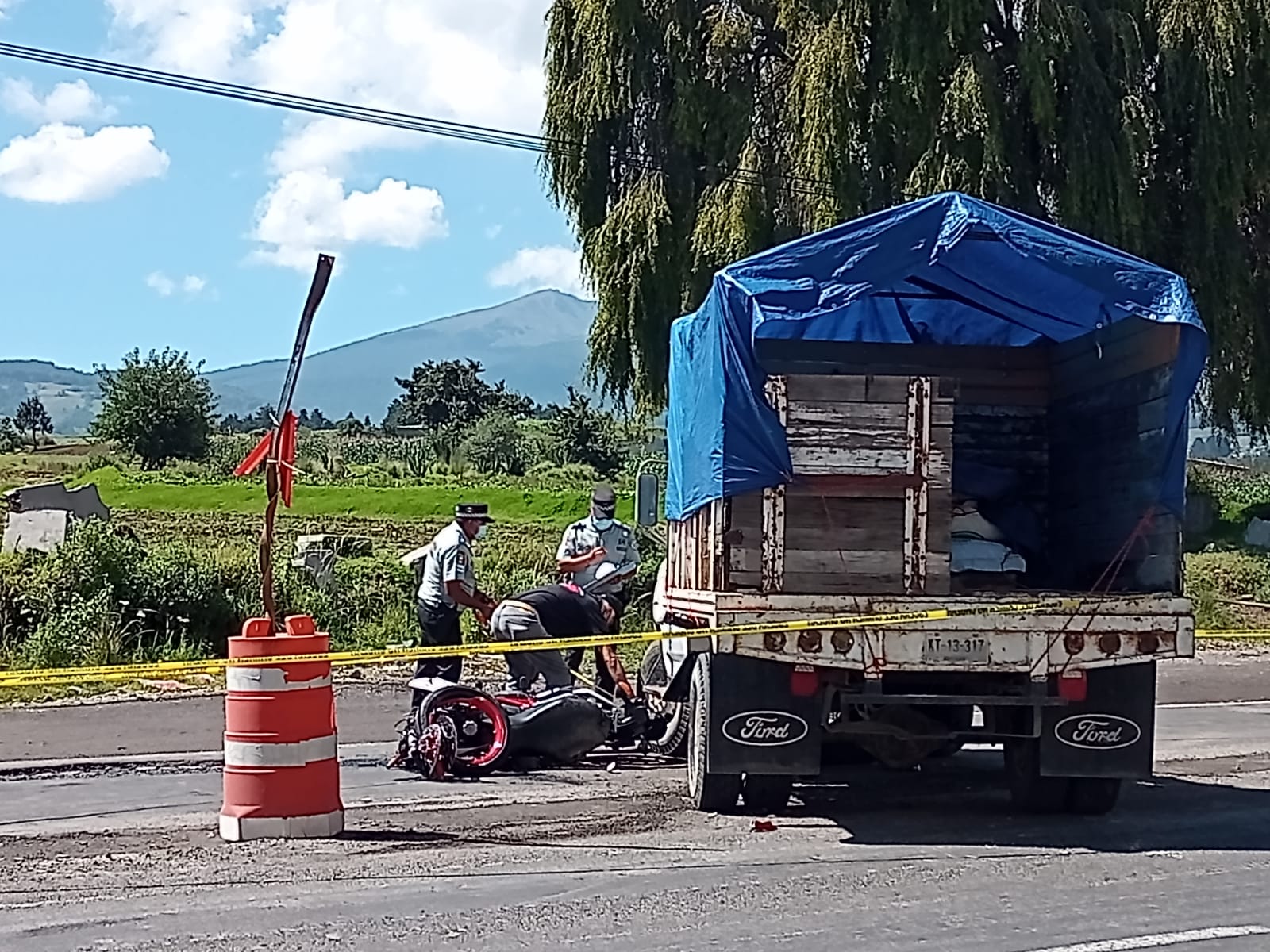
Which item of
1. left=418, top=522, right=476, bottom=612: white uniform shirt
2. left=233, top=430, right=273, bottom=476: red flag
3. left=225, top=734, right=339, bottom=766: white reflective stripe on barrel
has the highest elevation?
left=233, top=430, right=273, bottom=476: red flag

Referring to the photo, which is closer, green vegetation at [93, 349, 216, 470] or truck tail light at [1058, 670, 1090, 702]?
truck tail light at [1058, 670, 1090, 702]

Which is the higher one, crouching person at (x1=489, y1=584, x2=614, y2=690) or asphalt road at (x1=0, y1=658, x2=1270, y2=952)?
crouching person at (x1=489, y1=584, x2=614, y2=690)

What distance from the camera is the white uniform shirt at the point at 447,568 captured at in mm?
11523

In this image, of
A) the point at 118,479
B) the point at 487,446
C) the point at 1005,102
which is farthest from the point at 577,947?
the point at 487,446

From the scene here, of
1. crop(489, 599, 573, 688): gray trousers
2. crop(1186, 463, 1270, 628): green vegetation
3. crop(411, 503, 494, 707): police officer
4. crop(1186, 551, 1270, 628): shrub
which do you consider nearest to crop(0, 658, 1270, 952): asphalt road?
crop(489, 599, 573, 688): gray trousers

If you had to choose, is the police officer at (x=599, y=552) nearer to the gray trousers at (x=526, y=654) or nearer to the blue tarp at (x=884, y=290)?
the gray trousers at (x=526, y=654)

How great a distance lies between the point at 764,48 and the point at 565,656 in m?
15.9

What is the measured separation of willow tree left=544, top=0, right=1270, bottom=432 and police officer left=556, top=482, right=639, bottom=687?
10457 mm

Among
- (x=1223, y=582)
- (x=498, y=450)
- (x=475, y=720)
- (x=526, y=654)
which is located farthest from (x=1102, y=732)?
(x=498, y=450)

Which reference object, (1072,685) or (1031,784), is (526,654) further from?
(1072,685)

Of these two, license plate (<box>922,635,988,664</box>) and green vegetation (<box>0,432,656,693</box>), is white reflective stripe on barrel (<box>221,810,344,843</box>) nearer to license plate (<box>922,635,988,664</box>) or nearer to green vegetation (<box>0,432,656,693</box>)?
license plate (<box>922,635,988,664</box>)

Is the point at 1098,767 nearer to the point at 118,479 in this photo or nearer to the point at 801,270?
the point at 801,270

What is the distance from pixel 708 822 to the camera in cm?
889

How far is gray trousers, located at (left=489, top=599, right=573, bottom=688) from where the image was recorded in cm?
1122
